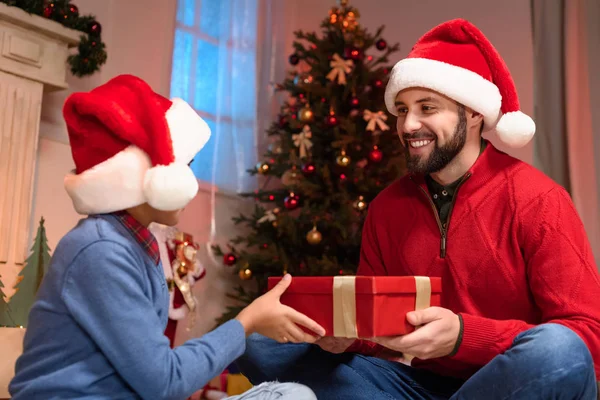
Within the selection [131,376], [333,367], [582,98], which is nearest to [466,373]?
[333,367]

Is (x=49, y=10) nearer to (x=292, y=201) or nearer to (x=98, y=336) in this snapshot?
(x=292, y=201)

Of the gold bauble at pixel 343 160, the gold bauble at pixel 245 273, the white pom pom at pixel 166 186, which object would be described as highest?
the gold bauble at pixel 343 160

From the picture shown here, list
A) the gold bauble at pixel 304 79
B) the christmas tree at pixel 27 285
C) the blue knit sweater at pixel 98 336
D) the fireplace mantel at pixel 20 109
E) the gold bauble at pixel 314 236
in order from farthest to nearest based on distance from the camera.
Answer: the gold bauble at pixel 304 79
the gold bauble at pixel 314 236
the fireplace mantel at pixel 20 109
the christmas tree at pixel 27 285
the blue knit sweater at pixel 98 336

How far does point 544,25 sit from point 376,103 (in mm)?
935

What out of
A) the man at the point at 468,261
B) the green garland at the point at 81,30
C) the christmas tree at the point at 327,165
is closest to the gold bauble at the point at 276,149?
the christmas tree at the point at 327,165

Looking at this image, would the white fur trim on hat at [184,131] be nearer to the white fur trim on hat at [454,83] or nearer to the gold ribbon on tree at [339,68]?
the white fur trim on hat at [454,83]

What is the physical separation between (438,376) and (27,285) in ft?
5.41

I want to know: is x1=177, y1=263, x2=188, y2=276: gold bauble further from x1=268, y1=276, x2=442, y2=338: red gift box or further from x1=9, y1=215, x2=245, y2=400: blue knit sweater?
x1=9, y1=215, x2=245, y2=400: blue knit sweater

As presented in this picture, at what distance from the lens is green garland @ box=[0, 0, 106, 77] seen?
2740mm

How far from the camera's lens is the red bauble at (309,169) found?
132 inches

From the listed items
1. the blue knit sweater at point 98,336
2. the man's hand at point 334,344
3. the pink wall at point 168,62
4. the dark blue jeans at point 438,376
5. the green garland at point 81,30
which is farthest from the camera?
the pink wall at point 168,62

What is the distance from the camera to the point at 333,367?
4.98 feet

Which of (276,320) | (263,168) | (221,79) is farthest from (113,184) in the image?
(221,79)

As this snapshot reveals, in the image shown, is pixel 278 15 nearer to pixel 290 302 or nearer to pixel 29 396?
pixel 290 302
